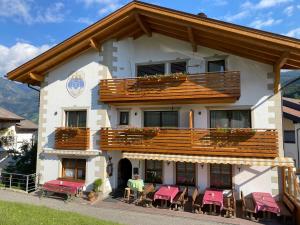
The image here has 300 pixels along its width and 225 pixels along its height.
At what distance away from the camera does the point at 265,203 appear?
520 inches

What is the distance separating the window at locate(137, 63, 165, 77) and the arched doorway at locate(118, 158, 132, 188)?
20.8 ft

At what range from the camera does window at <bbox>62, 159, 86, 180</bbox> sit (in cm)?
1822

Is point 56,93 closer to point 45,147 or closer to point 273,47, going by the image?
point 45,147

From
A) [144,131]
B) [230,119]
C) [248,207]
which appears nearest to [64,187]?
[144,131]

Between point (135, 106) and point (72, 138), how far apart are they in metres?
4.68

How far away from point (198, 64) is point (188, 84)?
2319 millimetres

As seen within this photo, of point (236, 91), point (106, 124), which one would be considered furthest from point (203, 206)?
point (106, 124)

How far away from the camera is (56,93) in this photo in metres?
19.3

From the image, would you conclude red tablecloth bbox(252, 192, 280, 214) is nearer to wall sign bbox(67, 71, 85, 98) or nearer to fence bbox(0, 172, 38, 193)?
wall sign bbox(67, 71, 85, 98)

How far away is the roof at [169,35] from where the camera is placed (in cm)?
1365

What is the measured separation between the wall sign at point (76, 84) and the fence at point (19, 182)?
629cm

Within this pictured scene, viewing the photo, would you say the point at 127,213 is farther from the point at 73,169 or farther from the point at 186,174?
the point at 73,169

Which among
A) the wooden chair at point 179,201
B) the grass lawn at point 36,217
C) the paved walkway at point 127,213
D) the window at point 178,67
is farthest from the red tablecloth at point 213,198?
the window at point 178,67

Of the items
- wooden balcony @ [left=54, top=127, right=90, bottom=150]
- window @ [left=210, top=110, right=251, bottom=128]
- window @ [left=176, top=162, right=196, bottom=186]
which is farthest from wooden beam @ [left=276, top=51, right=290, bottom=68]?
wooden balcony @ [left=54, top=127, right=90, bottom=150]
